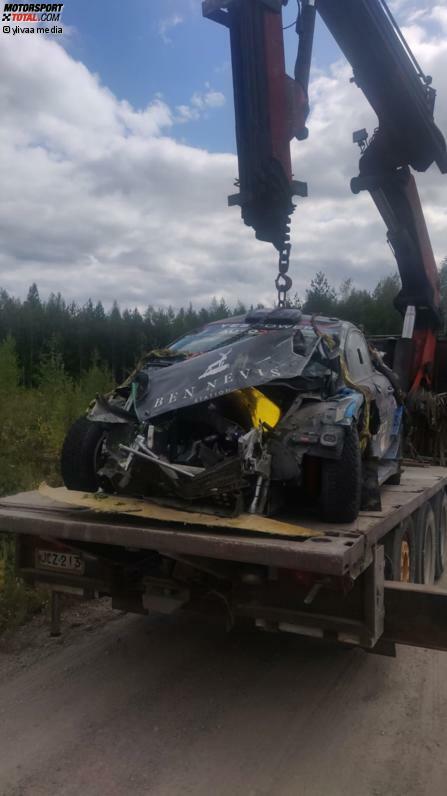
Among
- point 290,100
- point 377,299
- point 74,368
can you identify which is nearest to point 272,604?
point 290,100

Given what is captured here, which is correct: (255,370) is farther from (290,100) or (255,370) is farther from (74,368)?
(74,368)

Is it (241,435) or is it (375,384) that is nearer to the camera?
(241,435)

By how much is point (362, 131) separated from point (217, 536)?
A: 22.5ft

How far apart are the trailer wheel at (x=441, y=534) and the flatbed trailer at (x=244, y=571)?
224 centimetres

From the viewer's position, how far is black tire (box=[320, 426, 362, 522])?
4004 mm

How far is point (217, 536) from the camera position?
345 centimetres

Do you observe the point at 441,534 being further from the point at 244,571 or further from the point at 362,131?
the point at 362,131

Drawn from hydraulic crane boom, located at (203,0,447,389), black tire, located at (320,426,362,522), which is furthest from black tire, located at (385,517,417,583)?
hydraulic crane boom, located at (203,0,447,389)

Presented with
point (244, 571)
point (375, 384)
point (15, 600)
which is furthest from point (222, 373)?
point (15, 600)

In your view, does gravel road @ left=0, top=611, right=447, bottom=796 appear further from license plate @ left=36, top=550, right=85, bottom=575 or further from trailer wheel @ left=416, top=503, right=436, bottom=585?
trailer wheel @ left=416, top=503, right=436, bottom=585

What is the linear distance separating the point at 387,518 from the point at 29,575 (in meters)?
2.40

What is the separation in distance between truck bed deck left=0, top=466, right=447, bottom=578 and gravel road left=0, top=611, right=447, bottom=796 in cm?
103

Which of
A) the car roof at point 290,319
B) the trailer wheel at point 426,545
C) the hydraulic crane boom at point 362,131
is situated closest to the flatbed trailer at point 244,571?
the trailer wheel at point 426,545

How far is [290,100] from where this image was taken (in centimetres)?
557
